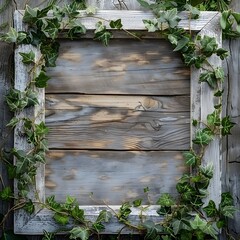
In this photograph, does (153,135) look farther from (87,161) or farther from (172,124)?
(87,161)

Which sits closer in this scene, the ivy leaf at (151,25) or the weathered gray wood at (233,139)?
the ivy leaf at (151,25)

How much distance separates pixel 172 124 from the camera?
2582 mm

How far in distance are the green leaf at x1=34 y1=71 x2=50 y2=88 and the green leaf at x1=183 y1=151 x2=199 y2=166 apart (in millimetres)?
559

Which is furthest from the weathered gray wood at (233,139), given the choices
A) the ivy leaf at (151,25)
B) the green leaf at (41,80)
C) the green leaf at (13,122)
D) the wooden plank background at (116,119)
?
the green leaf at (13,122)

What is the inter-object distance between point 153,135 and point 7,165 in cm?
54

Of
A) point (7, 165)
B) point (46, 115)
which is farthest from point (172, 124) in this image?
point (7, 165)

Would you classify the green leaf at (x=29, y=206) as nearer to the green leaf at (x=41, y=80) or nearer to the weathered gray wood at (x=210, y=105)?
the green leaf at (x=41, y=80)

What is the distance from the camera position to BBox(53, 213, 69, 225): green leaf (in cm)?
248

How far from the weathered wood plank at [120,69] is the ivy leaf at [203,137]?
0.55 feet

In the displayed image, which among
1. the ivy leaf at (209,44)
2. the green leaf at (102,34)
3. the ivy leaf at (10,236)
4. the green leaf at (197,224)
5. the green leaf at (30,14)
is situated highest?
the green leaf at (30,14)

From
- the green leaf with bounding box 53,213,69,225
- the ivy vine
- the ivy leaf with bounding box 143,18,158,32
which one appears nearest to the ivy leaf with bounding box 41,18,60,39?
the ivy vine

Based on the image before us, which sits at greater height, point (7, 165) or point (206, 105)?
point (206, 105)

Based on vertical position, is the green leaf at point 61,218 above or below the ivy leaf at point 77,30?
below

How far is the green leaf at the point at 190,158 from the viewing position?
2.51 meters
